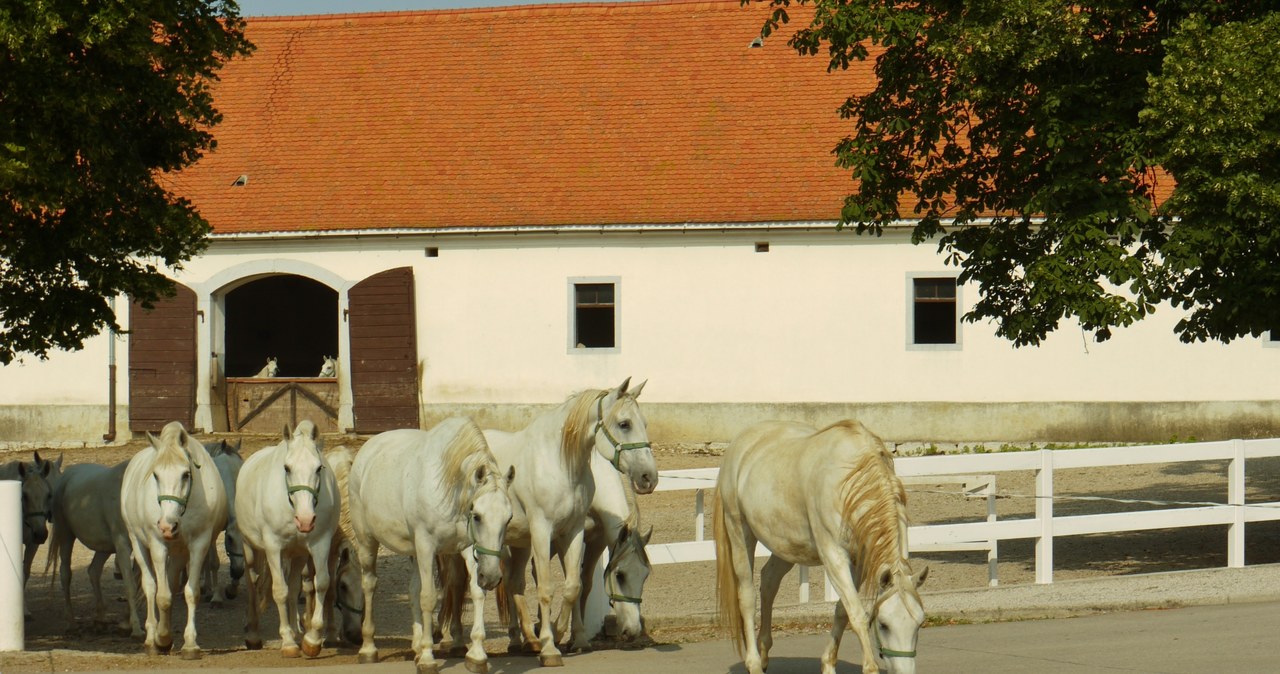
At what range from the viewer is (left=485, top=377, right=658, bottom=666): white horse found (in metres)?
9.91

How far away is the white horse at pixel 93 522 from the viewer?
1215 cm

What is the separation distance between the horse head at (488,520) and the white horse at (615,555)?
4.60 feet

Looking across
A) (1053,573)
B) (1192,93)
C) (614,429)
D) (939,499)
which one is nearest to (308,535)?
(614,429)

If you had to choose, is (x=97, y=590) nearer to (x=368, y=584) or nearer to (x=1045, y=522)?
(x=368, y=584)

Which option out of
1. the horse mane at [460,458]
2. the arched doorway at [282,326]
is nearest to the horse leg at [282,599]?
the horse mane at [460,458]

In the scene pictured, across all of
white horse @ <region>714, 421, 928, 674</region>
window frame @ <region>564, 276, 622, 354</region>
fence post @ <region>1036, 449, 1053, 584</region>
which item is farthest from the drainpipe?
white horse @ <region>714, 421, 928, 674</region>

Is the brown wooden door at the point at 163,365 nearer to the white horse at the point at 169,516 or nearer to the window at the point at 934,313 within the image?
the window at the point at 934,313

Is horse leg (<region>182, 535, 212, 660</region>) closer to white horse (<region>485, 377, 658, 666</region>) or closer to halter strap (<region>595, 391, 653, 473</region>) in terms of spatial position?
white horse (<region>485, 377, 658, 666</region>)

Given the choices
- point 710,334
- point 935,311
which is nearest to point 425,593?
point 710,334

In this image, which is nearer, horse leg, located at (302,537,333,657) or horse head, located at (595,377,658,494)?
horse head, located at (595,377,658,494)

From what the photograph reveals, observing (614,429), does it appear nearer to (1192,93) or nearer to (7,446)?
(1192,93)

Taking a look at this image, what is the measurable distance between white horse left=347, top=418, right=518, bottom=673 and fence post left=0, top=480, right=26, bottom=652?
239 cm

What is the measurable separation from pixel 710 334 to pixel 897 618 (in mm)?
18634

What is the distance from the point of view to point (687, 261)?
26172 mm
